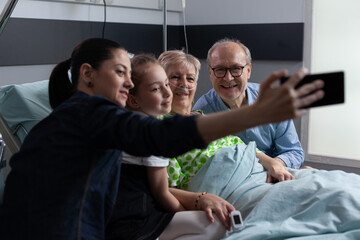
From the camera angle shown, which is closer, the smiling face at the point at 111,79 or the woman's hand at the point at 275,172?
the smiling face at the point at 111,79

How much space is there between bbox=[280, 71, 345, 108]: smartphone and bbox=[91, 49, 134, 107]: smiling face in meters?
0.55

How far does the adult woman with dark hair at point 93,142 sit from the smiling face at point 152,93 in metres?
0.30

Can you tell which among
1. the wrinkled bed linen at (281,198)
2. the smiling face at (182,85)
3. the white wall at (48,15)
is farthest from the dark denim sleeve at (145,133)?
the white wall at (48,15)

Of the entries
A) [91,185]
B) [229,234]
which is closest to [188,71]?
[229,234]

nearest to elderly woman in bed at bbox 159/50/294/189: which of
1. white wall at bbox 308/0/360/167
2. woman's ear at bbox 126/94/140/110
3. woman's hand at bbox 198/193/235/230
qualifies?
woman's hand at bbox 198/193/235/230

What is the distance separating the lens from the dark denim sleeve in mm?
1051

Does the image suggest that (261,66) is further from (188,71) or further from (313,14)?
(188,71)

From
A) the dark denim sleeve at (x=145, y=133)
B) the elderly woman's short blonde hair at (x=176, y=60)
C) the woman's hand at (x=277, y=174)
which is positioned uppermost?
the elderly woman's short blonde hair at (x=176, y=60)

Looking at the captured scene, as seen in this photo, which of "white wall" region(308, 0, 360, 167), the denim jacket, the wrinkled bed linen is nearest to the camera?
the denim jacket

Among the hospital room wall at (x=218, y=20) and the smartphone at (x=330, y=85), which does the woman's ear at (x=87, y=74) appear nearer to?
the smartphone at (x=330, y=85)

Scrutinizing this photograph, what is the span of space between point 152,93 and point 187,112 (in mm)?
415

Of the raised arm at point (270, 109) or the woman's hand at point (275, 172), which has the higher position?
the raised arm at point (270, 109)

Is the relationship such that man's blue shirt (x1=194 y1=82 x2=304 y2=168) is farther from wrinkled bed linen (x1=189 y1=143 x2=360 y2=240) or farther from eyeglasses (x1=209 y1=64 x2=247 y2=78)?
wrinkled bed linen (x1=189 y1=143 x2=360 y2=240)

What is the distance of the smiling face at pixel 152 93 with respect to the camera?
1716 mm
